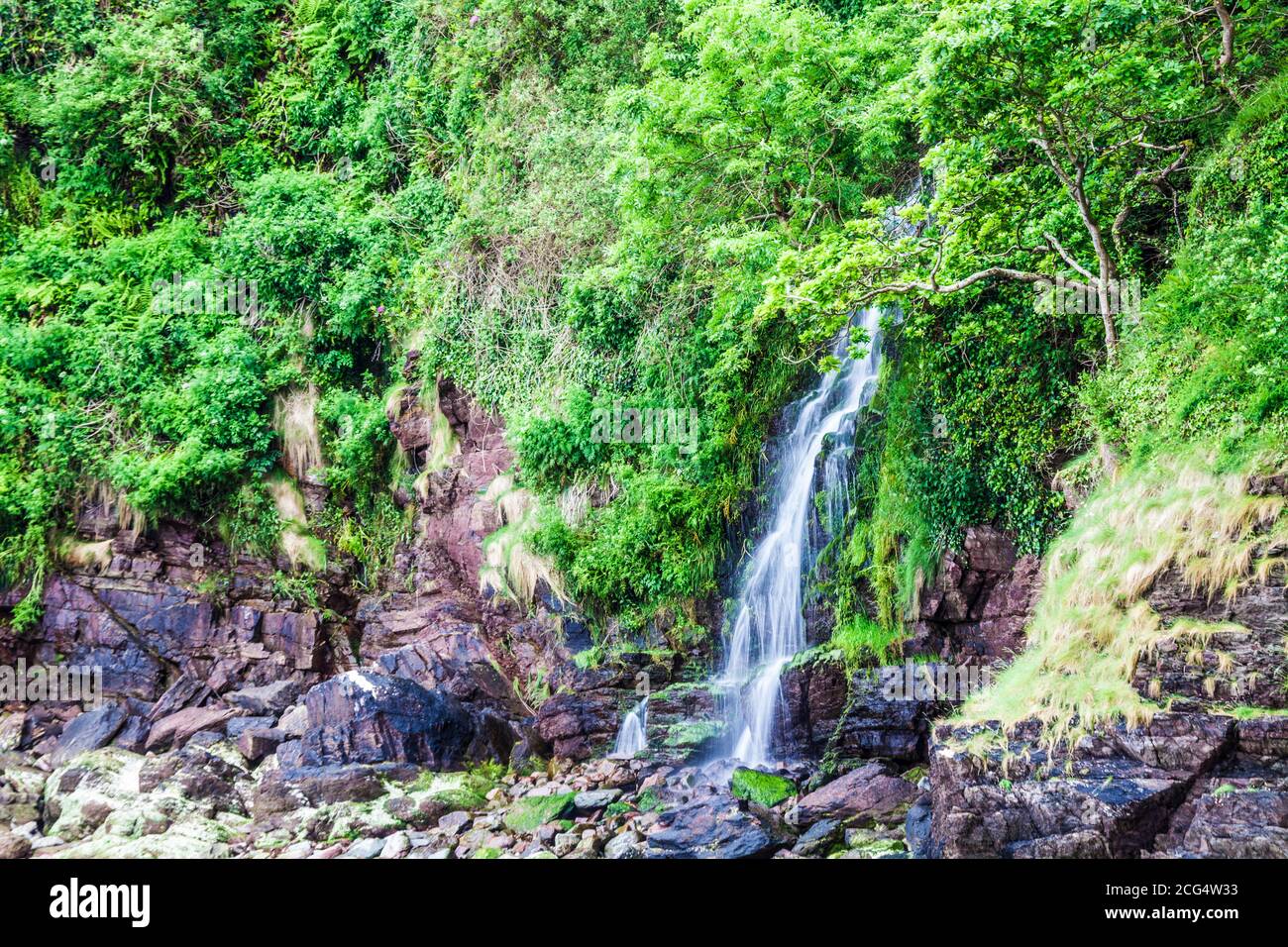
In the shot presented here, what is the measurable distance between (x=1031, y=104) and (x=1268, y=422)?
139 inches

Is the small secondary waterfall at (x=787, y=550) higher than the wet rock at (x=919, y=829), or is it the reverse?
the small secondary waterfall at (x=787, y=550)

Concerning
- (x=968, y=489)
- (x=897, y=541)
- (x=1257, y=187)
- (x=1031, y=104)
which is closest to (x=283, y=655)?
(x=897, y=541)

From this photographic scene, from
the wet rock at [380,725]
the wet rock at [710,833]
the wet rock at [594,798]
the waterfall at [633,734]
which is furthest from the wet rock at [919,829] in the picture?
the wet rock at [380,725]

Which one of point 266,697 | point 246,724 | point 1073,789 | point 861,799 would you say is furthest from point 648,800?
point 266,697

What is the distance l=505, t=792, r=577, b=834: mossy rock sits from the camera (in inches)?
403

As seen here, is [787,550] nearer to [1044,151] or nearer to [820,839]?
[820,839]

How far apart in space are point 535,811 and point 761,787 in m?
2.53

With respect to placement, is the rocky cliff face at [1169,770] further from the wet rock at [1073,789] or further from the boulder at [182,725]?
the boulder at [182,725]

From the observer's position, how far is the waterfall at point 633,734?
476 inches

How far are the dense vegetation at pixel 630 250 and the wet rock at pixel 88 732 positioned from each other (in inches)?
146

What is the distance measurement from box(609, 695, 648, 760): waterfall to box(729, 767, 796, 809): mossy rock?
2.00 meters

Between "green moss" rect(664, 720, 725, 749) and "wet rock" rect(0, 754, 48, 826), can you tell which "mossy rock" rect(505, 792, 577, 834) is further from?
"wet rock" rect(0, 754, 48, 826)

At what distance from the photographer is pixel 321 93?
782 inches

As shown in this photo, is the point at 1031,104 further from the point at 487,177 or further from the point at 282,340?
the point at 282,340
